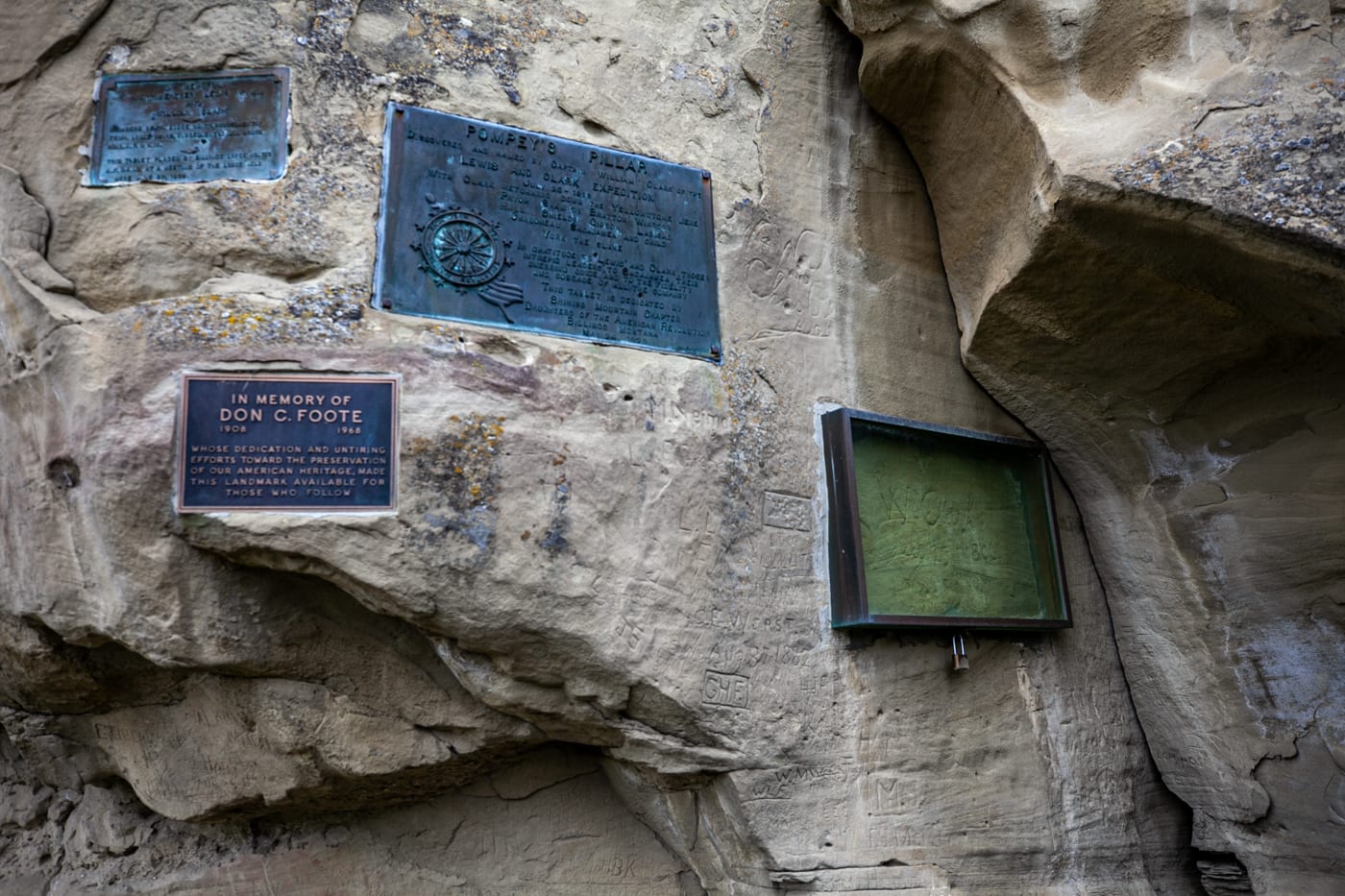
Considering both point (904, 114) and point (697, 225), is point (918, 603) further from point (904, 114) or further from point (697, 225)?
point (904, 114)

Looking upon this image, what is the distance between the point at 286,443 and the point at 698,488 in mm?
1341

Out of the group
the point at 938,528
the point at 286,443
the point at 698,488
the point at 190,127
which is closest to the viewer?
the point at 286,443

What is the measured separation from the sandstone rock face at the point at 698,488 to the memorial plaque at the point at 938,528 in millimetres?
116

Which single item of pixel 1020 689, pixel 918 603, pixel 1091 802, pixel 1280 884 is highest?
pixel 918 603

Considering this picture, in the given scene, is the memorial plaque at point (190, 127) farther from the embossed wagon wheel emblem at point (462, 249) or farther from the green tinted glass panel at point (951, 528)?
the green tinted glass panel at point (951, 528)

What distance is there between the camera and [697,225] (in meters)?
4.09

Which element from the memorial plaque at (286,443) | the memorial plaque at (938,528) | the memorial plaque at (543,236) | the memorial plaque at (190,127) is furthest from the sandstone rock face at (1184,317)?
the memorial plaque at (286,443)

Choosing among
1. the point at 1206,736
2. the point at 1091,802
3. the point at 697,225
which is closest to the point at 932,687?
the point at 1091,802

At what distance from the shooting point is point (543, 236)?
12.5ft

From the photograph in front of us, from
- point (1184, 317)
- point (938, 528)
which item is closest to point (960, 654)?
point (938, 528)

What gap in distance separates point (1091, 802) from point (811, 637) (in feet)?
4.55

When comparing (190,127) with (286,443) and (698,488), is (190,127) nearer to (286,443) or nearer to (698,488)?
(286,443)

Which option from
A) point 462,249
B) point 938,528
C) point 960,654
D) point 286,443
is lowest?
point 960,654

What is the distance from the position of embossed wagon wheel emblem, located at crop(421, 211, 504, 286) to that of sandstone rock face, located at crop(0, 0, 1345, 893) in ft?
0.70
